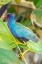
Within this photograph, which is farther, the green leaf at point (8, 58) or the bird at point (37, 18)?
the bird at point (37, 18)

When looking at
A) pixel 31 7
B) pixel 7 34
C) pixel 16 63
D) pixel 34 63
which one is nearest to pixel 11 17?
pixel 7 34

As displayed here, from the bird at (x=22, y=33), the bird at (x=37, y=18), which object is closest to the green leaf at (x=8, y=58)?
the bird at (x=22, y=33)

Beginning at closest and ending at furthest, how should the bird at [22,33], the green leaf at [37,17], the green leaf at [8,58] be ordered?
the green leaf at [8,58], the bird at [22,33], the green leaf at [37,17]

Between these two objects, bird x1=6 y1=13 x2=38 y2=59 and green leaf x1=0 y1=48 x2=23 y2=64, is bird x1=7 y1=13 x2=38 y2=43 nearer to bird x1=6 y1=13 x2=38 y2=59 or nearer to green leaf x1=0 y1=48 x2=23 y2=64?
bird x1=6 y1=13 x2=38 y2=59

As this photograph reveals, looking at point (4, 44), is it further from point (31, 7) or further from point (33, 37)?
point (31, 7)

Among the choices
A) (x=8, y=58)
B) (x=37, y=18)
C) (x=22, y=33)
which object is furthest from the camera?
(x=37, y=18)

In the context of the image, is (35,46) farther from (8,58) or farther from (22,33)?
(8,58)

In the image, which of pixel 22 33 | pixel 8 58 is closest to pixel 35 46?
pixel 22 33

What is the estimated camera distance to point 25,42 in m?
1.15

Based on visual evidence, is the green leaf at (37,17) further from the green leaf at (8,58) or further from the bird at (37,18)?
the green leaf at (8,58)

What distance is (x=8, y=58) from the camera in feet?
3.13

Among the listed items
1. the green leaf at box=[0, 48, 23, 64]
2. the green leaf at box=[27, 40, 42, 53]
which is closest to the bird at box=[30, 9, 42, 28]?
the green leaf at box=[27, 40, 42, 53]

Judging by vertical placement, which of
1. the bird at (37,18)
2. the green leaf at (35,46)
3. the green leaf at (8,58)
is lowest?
the green leaf at (8,58)

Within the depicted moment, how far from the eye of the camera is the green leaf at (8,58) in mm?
926
